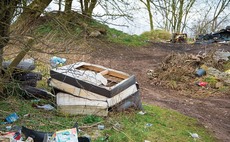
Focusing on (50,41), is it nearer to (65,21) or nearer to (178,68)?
(65,21)

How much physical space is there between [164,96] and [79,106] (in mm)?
3561

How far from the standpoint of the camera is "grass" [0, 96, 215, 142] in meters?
4.25

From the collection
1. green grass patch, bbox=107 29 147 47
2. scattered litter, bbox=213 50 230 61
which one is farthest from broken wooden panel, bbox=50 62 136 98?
green grass patch, bbox=107 29 147 47

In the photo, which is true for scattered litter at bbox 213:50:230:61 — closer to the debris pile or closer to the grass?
the debris pile

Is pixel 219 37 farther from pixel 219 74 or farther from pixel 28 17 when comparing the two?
pixel 28 17

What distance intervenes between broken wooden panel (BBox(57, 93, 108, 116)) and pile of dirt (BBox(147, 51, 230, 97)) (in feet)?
13.2

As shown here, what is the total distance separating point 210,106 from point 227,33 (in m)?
10.8

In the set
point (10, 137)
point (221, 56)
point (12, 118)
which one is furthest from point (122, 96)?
point (221, 56)

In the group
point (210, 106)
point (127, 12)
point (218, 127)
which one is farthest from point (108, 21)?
point (210, 106)

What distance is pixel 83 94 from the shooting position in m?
4.90

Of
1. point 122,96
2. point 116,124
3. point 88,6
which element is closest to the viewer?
point 88,6

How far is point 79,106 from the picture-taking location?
192 inches

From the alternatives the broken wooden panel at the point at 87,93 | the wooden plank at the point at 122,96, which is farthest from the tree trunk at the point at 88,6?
the wooden plank at the point at 122,96

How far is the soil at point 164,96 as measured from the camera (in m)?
5.94
